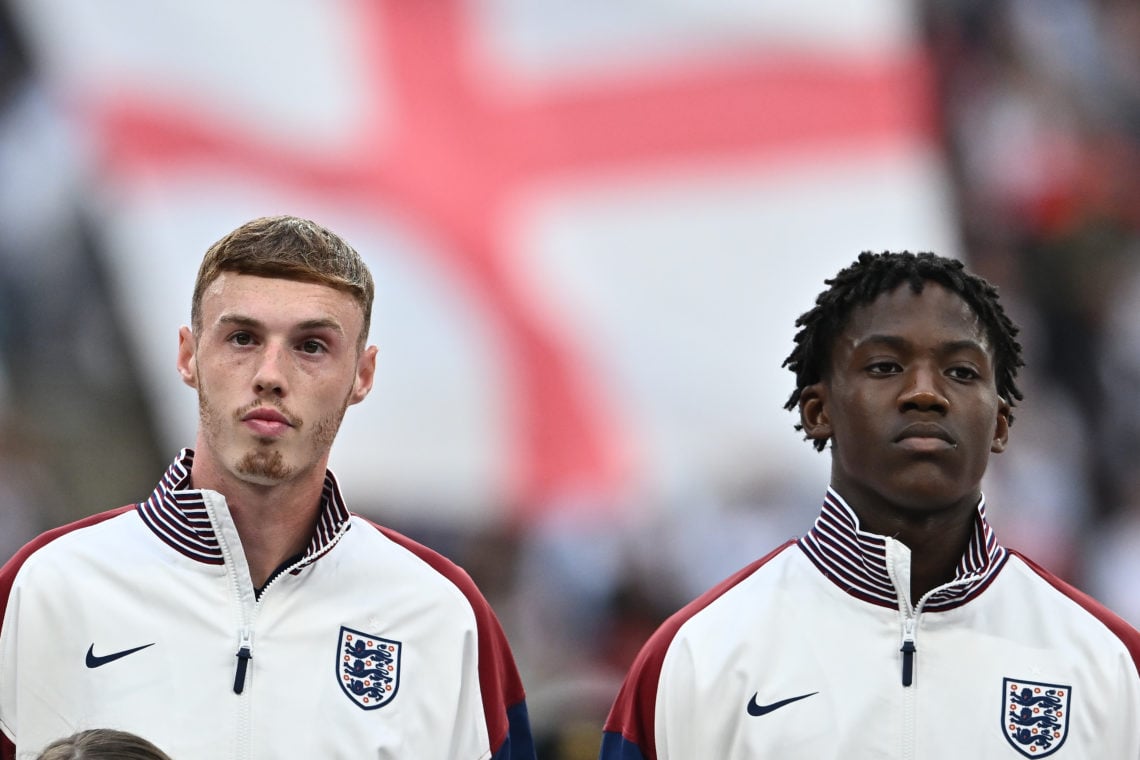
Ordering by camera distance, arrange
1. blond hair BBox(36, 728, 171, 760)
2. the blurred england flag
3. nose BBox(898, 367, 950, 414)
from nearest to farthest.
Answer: blond hair BBox(36, 728, 171, 760), nose BBox(898, 367, 950, 414), the blurred england flag

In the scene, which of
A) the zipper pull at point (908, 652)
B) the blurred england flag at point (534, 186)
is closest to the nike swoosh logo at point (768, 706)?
the zipper pull at point (908, 652)

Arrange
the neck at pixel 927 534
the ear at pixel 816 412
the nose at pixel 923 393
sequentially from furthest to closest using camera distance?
the ear at pixel 816 412
the neck at pixel 927 534
the nose at pixel 923 393

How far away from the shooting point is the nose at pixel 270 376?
290 cm

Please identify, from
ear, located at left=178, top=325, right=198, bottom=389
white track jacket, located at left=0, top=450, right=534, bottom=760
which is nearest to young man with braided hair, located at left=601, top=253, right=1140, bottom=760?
white track jacket, located at left=0, top=450, right=534, bottom=760

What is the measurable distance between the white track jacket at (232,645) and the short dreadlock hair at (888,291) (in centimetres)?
79

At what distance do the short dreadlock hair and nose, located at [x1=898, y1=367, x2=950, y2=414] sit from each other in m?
0.17

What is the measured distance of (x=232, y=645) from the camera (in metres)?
2.91

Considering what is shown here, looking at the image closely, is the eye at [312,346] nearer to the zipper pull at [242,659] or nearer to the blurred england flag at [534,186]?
the zipper pull at [242,659]

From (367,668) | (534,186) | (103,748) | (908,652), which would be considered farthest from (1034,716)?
(534,186)

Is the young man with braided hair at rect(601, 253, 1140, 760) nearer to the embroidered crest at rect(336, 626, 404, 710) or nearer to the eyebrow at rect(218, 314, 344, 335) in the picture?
the embroidered crest at rect(336, 626, 404, 710)

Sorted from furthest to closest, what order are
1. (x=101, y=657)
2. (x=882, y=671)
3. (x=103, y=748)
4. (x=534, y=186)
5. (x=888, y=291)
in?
(x=534, y=186) < (x=888, y=291) < (x=882, y=671) < (x=101, y=657) < (x=103, y=748)

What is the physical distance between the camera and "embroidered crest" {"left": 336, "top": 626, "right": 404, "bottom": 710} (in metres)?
2.95

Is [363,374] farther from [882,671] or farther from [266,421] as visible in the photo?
[882,671]

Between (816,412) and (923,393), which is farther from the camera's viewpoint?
(816,412)
